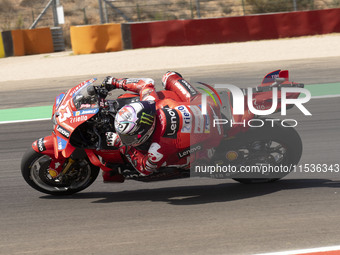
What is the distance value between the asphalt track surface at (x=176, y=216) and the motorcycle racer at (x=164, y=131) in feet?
1.70

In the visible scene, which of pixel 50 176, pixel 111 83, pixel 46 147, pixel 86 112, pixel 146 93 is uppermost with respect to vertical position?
pixel 111 83

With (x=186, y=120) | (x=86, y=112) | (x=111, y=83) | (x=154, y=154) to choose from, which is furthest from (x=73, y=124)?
(x=186, y=120)

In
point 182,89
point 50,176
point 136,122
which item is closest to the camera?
point 136,122

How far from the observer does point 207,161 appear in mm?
5996

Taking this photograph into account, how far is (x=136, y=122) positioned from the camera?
532 cm

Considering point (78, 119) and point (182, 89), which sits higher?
point (182, 89)

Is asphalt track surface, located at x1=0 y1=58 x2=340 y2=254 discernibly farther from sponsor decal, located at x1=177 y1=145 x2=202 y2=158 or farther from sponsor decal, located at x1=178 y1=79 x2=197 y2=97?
sponsor decal, located at x1=178 y1=79 x2=197 y2=97

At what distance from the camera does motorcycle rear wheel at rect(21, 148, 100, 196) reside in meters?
6.18

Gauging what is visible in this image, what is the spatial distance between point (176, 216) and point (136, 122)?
103 centimetres

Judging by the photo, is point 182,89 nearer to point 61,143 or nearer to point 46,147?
point 61,143

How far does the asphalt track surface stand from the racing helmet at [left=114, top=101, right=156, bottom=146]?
31.7 inches

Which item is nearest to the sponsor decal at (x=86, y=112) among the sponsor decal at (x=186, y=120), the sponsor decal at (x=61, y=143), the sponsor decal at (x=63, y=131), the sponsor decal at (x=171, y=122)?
the sponsor decal at (x=63, y=131)

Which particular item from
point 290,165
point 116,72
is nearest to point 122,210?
point 290,165

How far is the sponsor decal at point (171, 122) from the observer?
5604mm
